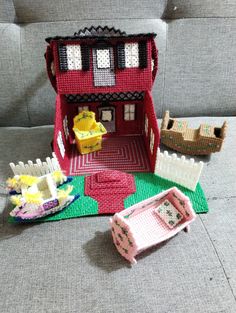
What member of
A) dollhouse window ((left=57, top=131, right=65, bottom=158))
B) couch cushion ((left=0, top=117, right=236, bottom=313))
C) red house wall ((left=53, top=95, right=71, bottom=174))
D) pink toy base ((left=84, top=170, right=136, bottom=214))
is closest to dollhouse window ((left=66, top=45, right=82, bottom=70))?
red house wall ((left=53, top=95, right=71, bottom=174))

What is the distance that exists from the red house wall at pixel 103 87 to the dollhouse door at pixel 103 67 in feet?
0.04

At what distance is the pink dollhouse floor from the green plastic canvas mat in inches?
1.8

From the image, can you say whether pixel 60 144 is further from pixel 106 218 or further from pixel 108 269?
pixel 108 269

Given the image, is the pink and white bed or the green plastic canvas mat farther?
the green plastic canvas mat

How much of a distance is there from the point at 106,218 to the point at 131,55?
0.50 m

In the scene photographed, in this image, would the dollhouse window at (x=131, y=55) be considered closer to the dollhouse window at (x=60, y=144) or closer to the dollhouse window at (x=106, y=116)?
the dollhouse window at (x=106, y=116)

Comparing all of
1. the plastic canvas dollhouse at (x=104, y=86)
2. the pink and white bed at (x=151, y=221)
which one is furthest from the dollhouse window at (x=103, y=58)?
the pink and white bed at (x=151, y=221)

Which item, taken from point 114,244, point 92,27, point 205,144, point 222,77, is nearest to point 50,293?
point 114,244

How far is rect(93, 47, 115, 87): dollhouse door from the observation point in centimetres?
95

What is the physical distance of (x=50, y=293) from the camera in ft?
2.12

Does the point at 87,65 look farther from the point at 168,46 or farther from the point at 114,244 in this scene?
the point at 114,244

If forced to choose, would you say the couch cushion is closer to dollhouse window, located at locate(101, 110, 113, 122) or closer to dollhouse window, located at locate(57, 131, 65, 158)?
dollhouse window, located at locate(57, 131, 65, 158)

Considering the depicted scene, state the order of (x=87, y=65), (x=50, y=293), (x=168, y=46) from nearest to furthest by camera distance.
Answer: (x=50, y=293) < (x=87, y=65) < (x=168, y=46)

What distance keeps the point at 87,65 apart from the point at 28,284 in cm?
63
